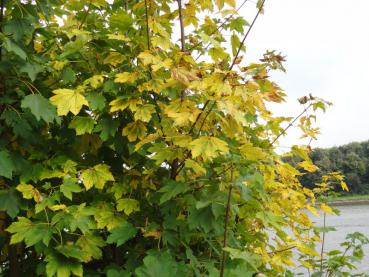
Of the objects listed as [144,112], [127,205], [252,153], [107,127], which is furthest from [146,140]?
[252,153]

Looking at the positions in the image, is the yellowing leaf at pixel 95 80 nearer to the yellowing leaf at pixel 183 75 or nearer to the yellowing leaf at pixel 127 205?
the yellowing leaf at pixel 183 75

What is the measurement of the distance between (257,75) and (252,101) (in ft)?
0.37

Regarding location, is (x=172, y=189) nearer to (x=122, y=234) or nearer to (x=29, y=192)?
(x=122, y=234)

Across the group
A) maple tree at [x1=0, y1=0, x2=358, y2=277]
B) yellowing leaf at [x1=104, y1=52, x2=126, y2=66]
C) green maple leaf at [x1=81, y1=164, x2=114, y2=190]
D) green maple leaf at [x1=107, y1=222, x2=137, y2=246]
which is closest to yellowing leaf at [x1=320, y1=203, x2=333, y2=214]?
maple tree at [x1=0, y1=0, x2=358, y2=277]

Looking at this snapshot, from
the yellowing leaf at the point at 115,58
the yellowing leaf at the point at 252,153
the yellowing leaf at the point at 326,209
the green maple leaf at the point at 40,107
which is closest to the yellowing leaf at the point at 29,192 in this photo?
the green maple leaf at the point at 40,107

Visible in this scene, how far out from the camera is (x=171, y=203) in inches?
74.9

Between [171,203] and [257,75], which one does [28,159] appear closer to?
[171,203]

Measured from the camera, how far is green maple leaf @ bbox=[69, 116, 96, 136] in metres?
1.87

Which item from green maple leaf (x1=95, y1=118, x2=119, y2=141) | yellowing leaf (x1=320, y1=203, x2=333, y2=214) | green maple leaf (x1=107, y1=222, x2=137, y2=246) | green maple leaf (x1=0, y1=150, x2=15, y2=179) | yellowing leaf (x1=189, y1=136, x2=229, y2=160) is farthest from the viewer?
yellowing leaf (x1=320, y1=203, x2=333, y2=214)

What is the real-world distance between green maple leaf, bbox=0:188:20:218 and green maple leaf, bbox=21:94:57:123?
398 millimetres

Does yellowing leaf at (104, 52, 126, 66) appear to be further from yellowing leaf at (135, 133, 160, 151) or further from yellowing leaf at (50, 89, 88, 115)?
yellowing leaf at (135, 133, 160, 151)

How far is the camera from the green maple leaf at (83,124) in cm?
187

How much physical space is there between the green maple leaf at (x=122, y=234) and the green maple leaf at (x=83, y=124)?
0.47 meters

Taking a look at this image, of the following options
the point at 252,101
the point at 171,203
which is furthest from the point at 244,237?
the point at 252,101
